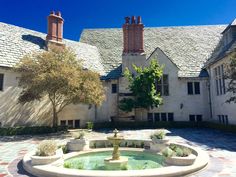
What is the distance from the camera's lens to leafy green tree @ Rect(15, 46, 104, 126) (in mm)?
18109

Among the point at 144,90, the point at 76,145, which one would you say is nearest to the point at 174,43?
the point at 144,90

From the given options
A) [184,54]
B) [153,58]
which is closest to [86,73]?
[153,58]

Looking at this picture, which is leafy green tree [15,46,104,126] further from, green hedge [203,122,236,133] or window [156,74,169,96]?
green hedge [203,122,236,133]

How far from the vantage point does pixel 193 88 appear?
28.2 metres

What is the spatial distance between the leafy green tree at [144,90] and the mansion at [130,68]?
1.66 metres

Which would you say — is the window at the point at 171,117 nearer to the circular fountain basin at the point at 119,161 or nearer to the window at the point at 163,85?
the window at the point at 163,85

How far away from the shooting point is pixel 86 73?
68.0 ft

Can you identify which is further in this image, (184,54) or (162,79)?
(184,54)

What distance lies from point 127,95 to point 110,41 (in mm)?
10903

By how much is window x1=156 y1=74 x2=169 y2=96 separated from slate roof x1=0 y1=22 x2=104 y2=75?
7104 millimetres

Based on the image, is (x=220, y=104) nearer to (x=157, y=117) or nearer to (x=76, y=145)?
(x=157, y=117)

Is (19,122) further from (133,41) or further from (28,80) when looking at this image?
(133,41)

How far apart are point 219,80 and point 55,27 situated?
1962 centimetres

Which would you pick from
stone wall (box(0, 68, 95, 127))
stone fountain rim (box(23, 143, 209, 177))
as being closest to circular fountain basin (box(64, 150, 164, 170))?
stone fountain rim (box(23, 143, 209, 177))
